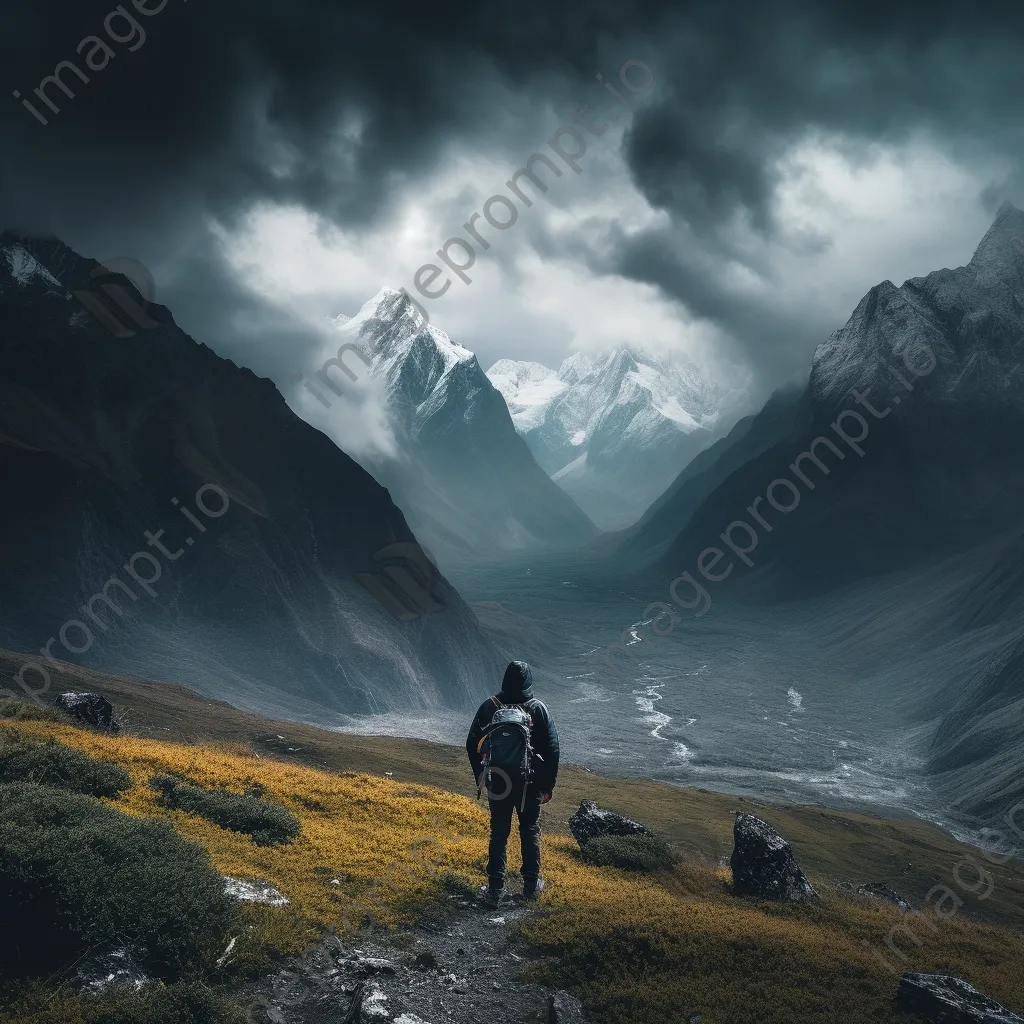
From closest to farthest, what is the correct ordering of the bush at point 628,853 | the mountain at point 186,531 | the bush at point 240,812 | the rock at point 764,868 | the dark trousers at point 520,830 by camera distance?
the dark trousers at point 520,830 < the bush at point 240,812 < the rock at point 764,868 < the bush at point 628,853 < the mountain at point 186,531

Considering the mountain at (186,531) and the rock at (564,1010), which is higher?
the mountain at (186,531)

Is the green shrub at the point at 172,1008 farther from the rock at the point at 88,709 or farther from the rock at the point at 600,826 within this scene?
the rock at the point at 88,709

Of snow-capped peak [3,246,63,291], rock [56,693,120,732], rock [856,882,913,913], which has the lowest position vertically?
rock [56,693,120,732]

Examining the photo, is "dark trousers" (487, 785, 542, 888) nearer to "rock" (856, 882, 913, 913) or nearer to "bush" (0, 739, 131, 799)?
"bush" (0, 739, 131, 799)

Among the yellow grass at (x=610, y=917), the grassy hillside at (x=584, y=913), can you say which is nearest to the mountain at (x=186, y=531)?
the grassy hillside at (x=584, y=913)

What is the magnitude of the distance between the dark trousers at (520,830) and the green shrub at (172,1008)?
5.76 meters

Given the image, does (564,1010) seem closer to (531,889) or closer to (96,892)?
(531,889)

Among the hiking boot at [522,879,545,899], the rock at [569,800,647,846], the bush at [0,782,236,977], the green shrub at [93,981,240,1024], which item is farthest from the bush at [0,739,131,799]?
the rock at [569,800,647,846]

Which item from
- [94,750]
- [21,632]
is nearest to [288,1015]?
[94,750]

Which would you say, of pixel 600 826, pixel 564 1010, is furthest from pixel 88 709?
pixel 564 1010

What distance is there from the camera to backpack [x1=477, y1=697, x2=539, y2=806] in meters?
13.9

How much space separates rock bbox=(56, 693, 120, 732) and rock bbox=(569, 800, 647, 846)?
61.7 feet

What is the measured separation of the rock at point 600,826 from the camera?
22.4 m

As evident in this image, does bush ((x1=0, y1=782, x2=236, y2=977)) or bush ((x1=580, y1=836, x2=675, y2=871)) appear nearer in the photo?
bush ((x1=0, y1=782, x2=236, y2=977))
